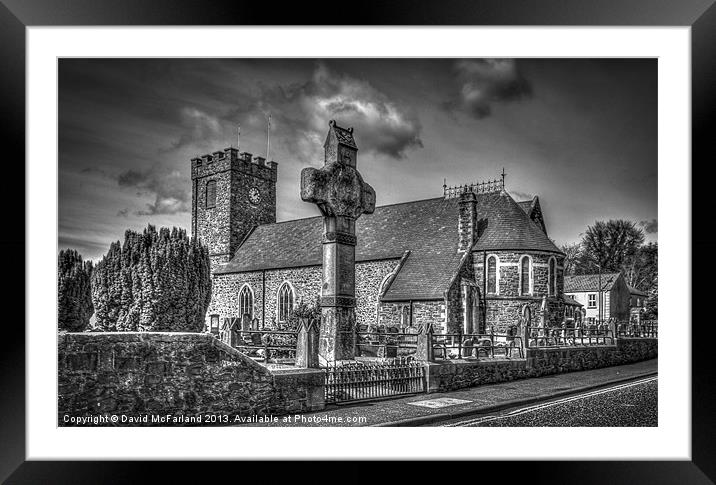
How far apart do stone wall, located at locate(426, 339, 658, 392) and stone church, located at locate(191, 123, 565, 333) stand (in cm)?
375

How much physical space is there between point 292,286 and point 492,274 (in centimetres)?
958

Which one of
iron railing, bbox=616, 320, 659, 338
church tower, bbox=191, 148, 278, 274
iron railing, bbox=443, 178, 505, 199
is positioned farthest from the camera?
church tower, bbox=191, 148, 278, 274

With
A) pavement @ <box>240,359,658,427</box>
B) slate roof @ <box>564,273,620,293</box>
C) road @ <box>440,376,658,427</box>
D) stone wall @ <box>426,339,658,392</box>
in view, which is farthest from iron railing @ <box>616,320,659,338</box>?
road @ <box>440,376,658,427</box>

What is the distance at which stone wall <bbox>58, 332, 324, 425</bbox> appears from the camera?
8.42 meters

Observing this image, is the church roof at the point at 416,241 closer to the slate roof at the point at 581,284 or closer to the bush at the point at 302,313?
the slate roof at the point at 581,284

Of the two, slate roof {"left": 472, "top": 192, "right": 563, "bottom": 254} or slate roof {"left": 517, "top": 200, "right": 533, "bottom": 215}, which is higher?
slate roof {"left": 517, "top": 200, "right": 533, "bottom": 215}

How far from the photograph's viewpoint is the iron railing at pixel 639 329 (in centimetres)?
2240

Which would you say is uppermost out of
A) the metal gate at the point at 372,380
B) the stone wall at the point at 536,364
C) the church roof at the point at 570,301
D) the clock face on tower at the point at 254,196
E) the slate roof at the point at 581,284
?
the clock face on tower at the point at 254,196

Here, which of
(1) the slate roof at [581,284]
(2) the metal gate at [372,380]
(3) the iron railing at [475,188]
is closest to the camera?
(2) the metal gate at [372,380]

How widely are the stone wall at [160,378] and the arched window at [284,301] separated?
21.1 metres

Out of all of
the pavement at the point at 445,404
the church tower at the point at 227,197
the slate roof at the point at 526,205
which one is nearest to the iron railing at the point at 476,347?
the pavement at the point at 445,404

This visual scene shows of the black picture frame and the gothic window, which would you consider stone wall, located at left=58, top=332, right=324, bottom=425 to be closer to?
the black picture frame
